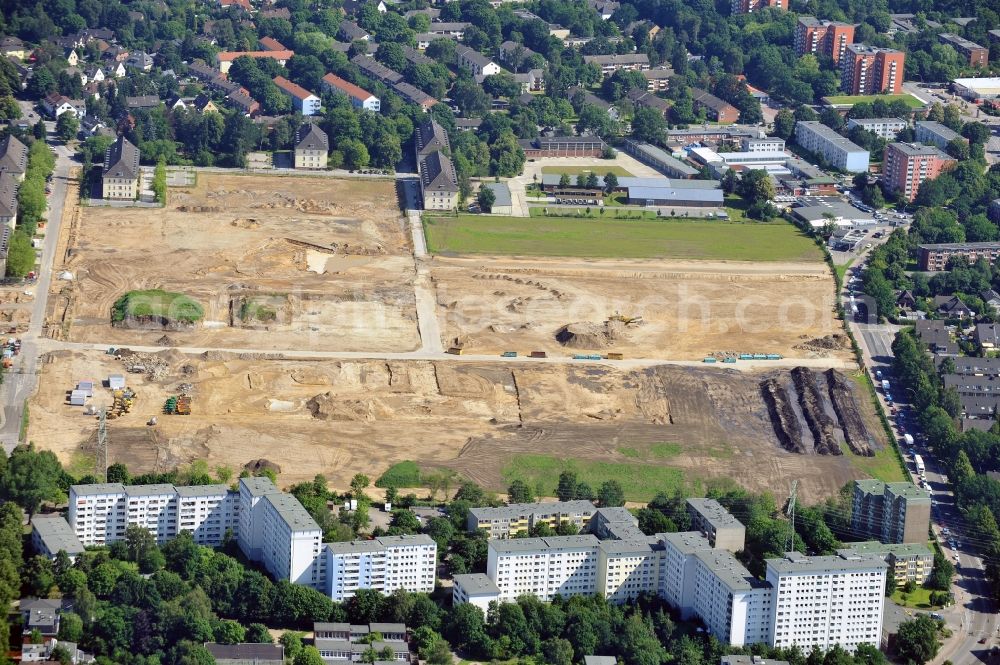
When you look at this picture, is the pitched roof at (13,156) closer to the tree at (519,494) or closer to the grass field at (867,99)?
the tree at (519,494)

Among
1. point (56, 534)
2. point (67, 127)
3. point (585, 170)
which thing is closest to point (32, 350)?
point (56, 534)

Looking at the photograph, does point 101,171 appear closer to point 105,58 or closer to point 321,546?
point 105,58

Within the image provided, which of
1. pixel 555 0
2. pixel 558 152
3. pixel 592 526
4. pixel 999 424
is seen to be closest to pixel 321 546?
pixel 592 526

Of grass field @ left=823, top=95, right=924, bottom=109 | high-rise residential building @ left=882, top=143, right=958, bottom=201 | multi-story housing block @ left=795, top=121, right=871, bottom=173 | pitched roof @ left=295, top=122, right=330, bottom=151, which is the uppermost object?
pitched roof @ left=295, top=122, right=330, bottom=151

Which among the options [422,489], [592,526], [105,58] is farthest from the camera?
[105,58]

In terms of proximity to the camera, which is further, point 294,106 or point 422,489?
point 294,106

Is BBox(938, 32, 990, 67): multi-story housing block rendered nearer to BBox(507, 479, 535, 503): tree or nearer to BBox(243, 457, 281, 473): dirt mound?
BBox(507, 479, 535, 503): tree

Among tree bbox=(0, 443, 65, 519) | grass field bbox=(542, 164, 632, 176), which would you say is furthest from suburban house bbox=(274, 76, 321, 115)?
tree bbox=(0, 443, 65, 519)
